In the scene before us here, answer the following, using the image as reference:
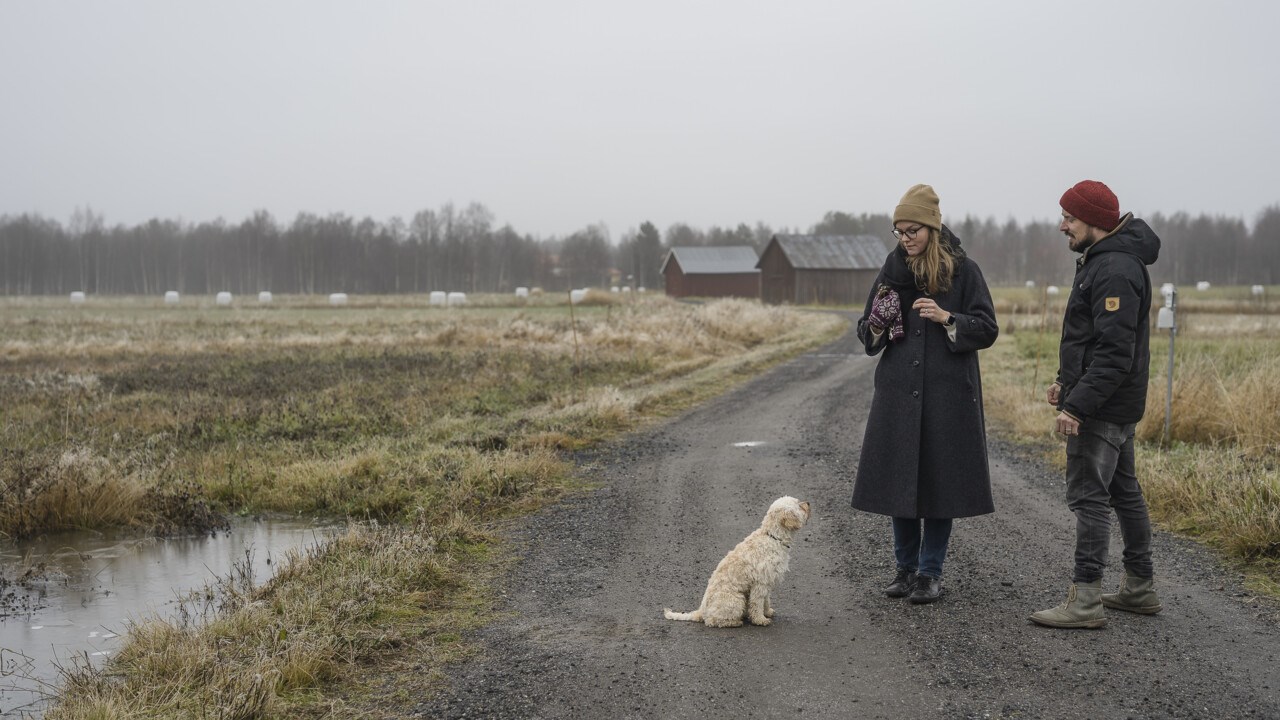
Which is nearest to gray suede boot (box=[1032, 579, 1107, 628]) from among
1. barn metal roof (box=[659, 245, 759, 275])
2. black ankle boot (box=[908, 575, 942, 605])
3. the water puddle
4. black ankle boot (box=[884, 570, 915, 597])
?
black ankle boot (box=[908, 575, 942, 605])

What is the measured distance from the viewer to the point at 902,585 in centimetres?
571

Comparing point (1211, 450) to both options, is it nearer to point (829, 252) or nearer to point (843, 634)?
point (843, 634)

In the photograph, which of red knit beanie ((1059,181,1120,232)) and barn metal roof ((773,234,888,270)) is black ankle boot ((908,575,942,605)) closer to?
red knit beanie ((1059,181,1120,232))

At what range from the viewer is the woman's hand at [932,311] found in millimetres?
5273

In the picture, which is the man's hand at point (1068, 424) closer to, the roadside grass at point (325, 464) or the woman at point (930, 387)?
the woman at point (930, 387)

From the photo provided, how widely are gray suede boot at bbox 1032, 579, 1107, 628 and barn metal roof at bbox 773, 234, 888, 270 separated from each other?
2412 inches

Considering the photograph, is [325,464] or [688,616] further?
[325,464]

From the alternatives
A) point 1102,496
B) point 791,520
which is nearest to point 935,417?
point 1102,496

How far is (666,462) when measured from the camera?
1077cm

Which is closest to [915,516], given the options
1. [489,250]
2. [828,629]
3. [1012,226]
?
[828,629]

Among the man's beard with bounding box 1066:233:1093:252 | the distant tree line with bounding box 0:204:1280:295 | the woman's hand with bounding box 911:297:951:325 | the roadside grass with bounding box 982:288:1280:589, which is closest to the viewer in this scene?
the man's beard with bounding box 1066:233:1093:252

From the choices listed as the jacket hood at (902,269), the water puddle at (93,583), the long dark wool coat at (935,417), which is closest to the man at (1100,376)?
the long dark wool coat at (935,417)

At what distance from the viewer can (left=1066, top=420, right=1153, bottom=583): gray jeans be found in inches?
201

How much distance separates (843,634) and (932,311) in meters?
1.87
